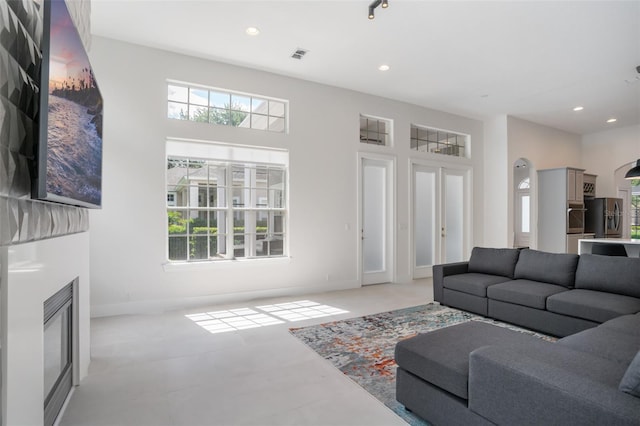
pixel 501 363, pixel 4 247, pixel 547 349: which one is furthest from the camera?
pixel 547 349

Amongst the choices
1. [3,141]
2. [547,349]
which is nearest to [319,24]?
[3,141]

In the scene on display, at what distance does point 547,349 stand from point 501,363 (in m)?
0.50

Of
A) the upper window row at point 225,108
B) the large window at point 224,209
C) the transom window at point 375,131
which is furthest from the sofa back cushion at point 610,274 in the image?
the upper window row at point 225,108

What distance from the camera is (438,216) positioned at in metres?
7.03

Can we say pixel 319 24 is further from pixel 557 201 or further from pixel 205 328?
pixel 557 201

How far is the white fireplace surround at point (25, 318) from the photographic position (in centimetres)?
121

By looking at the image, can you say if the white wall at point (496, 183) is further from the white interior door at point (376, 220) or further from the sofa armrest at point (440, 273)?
the sofa armrest at point (440, 273)

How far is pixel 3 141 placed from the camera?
1226 millimetres

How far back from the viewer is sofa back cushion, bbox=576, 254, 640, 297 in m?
3.31

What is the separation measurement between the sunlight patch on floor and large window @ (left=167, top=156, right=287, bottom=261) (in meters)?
0.93

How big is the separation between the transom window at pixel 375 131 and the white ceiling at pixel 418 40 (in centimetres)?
49

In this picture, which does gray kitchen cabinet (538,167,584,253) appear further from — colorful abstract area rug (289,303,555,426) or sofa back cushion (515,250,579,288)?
colorful abstract area rug (289,303,555,426)

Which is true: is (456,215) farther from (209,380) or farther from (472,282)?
(209,380)

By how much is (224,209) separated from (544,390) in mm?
4389
